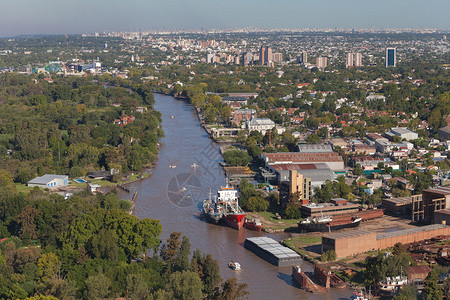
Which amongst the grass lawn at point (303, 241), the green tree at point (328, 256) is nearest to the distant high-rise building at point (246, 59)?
the grass lawn at point (303, 241)

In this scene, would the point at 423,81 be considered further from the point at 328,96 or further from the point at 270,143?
the point at 270,143

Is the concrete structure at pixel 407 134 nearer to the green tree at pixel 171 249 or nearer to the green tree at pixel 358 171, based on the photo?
the green tree at pixel 358 171

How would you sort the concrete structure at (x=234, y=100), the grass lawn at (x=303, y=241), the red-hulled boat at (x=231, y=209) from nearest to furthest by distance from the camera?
the grass lawn at (x=303, y=241)
the red-hulled boat at (x=231, y=209)
the concrete structure at (x=234, y=100)

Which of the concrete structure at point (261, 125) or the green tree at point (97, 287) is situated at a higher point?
the green tree at point (97, 287)

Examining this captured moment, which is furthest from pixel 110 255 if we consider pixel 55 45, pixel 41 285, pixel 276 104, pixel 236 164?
pixel 55 45

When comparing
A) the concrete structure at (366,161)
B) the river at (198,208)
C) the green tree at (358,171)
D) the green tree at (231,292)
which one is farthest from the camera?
the concrete structure at (366,161)

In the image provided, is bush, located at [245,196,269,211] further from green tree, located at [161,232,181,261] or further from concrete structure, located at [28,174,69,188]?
concrete structure, located at [28,174,69,188]

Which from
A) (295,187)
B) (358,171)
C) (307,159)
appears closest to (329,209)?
(295,187)
